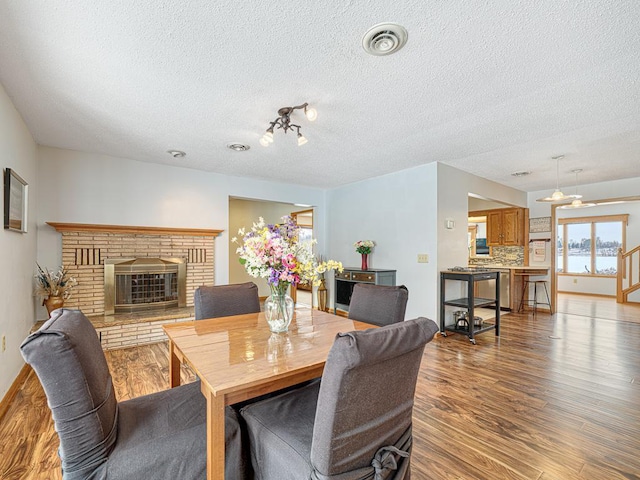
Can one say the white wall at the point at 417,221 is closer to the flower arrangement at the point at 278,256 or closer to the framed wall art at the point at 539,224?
the framed wall art at the point at 539,224

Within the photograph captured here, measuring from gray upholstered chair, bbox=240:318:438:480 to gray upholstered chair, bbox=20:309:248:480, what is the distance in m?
0.23

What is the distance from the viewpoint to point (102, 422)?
112 cm

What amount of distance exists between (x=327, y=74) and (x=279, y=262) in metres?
1.30

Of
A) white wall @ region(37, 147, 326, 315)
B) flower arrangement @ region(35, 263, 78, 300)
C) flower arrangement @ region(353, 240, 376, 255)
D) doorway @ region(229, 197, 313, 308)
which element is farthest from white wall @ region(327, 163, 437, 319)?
flower arrangement @ region(35, 263, 78, 300)

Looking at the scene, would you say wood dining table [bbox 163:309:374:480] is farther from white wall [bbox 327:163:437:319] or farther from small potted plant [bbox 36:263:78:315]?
white wall [bbox 327:163:437:319]

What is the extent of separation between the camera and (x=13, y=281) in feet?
8.54

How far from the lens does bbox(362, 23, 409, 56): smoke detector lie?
1642 mm

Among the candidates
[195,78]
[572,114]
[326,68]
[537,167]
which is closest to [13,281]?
[195,78]

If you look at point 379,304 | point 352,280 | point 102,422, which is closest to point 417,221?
point 352,280

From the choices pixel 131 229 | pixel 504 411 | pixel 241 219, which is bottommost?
pixel 504 411

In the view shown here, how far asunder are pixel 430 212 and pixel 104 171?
168 inches

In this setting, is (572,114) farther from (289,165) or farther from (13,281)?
(13,281)

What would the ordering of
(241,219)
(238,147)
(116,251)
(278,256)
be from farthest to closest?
1. (241,219)
2. (116,251)
3. (238,147)
4. (278,256)

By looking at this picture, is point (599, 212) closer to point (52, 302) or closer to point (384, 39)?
point (384, 39)
